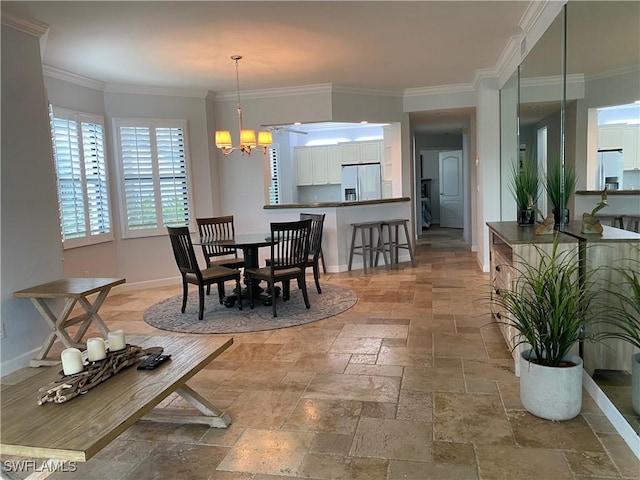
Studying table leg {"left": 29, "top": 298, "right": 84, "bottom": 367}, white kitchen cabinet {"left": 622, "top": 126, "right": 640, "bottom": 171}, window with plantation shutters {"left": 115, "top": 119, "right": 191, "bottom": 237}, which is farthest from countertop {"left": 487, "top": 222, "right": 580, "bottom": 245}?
window with plantation shutters {"left": 115, "top": 119, "right": 191, "bottom": 237}

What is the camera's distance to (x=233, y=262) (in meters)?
5.20

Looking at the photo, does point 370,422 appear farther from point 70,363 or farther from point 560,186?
point 560,186

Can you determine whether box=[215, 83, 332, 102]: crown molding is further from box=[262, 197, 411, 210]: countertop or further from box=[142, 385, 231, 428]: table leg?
box=[142, 385, 231, 428]: table leg

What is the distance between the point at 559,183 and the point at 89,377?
3.19m

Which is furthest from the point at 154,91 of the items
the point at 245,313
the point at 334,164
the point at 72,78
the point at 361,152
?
the point at 361,152

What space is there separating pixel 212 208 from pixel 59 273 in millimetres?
2903

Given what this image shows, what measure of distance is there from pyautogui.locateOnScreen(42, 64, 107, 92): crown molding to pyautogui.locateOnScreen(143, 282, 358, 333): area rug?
273 centimetres

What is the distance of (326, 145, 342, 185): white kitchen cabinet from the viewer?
9.91 m

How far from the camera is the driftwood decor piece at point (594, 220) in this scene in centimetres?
269

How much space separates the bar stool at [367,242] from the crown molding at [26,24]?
4.17 m

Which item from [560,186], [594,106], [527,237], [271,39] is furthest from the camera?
[271,39]

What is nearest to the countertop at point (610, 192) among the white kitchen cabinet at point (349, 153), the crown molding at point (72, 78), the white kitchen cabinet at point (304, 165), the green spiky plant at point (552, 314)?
the green spiky plant at point (552, 314)

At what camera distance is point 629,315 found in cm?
236

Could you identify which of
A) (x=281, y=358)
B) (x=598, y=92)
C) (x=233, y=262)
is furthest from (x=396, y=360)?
(x=233, y=262)
